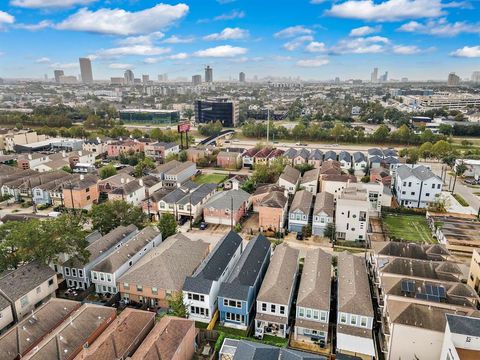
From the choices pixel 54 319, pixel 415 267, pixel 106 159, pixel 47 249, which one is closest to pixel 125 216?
pixel 47 249

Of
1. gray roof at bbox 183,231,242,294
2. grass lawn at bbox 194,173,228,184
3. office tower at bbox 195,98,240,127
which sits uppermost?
office tower at bbox 195,98,240,127

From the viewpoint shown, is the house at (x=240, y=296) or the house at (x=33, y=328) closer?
the house at (x=33, y=328)

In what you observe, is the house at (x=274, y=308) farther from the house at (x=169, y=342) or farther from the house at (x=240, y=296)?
the house at (x=169, y=342)

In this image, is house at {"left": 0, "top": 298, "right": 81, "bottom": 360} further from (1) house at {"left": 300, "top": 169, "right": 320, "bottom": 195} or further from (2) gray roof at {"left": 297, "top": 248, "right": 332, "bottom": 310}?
(1) house at {"left": 300, "top": 169, "right": 320, "bottom": 195}

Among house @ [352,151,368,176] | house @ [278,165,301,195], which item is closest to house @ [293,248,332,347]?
house @ [278,165,301,195]

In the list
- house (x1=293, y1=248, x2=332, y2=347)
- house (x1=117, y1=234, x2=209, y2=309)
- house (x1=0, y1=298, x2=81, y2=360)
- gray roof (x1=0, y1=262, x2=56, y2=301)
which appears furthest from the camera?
house (x1=117, y1=234, x2=209, y2=309)

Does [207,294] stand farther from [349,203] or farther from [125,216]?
[349,203]

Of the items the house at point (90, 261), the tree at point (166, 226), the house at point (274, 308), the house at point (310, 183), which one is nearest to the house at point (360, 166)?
the house at point (310, 183)
